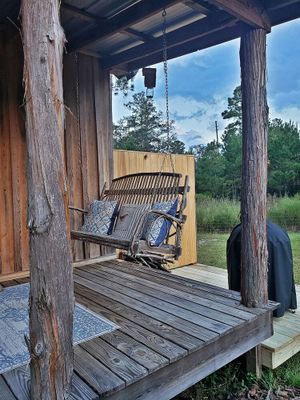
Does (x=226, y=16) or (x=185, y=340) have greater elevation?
(x=226, y=16)

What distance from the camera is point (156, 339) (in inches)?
77.9

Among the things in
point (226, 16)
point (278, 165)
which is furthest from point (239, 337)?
point (278, 165)

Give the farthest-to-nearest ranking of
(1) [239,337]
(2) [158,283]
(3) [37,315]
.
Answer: (2) [158,283], (1) [239,337], (3) [37,315]

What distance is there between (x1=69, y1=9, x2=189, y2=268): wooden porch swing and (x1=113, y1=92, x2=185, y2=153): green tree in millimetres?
6164

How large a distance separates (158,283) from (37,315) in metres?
1.85

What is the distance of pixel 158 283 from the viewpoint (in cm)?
304

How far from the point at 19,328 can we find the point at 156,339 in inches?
36.2

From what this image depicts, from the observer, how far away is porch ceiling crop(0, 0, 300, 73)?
2441mm

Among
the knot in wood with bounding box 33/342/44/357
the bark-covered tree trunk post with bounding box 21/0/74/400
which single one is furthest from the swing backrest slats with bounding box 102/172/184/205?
the knot in wood with bounding box 33/342/44/357

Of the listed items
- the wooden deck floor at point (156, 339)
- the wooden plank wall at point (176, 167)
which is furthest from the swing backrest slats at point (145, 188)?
the wooden deck floor at point (156, 339)

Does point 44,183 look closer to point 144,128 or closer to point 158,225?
point 158,225

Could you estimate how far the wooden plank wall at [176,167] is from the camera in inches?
182

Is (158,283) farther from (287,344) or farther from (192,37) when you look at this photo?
(192,37)

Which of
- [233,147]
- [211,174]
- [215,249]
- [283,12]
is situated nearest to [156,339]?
[283,12]
